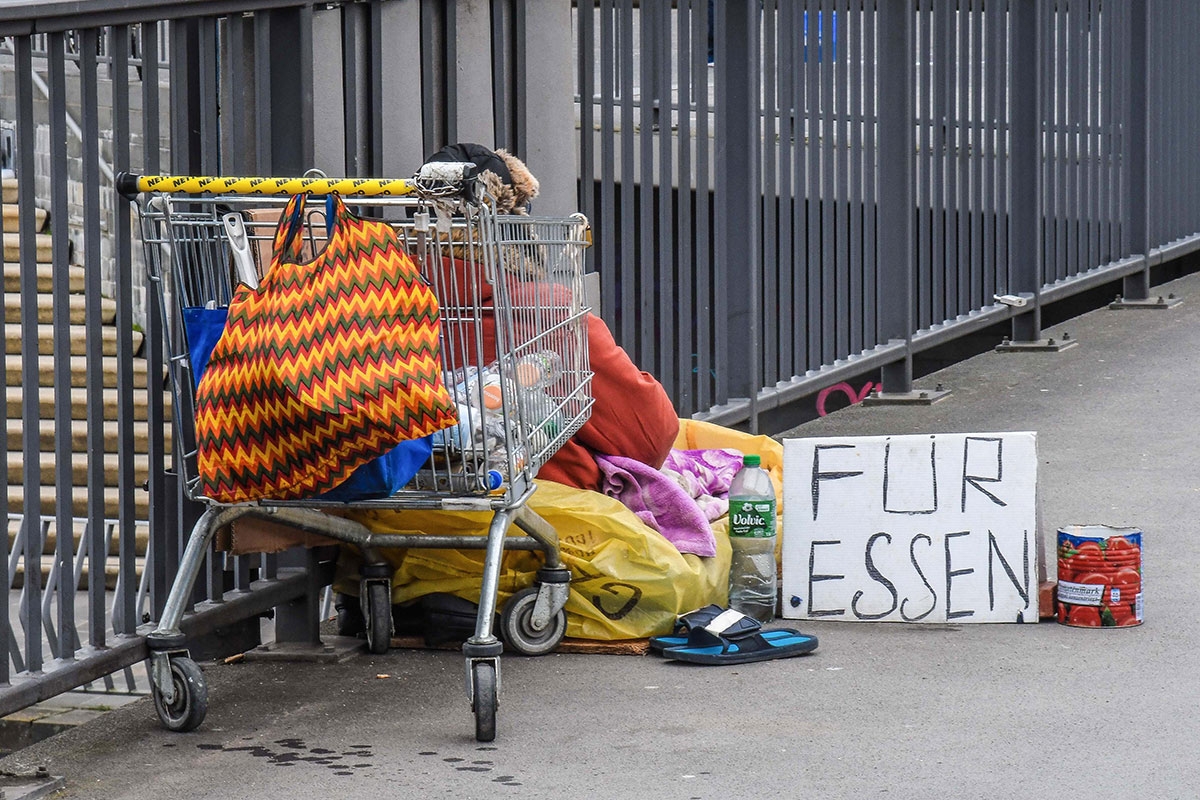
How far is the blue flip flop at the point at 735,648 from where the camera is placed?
4.38 m

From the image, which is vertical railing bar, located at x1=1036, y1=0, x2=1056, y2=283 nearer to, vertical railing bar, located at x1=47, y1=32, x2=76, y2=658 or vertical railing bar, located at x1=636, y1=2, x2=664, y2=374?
vertical railing bar, located at x1=636, y1=2, x2=664, y2=374

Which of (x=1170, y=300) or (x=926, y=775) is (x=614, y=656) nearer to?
(x=926, y=775)

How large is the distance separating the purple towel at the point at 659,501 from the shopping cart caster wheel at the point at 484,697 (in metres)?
1.10

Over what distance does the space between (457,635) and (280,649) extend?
1.58 ft

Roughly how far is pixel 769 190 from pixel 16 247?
21.2 feet

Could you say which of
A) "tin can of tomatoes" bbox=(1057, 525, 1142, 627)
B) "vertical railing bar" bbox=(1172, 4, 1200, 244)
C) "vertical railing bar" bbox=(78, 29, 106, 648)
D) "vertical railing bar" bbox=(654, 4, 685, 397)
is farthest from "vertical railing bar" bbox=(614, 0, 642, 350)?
"vertical railing bar" bbox=(1172, 4, 1200, 244)

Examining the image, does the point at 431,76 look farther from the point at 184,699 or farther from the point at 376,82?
the point at 184,699

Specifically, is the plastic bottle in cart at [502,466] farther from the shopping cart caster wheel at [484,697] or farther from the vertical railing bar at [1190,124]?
the vertical railing bar at [1190,124]

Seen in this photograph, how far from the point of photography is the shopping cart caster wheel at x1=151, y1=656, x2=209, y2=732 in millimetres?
3885

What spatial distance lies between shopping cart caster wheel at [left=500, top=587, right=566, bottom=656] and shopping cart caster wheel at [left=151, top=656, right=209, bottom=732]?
0.85 metres

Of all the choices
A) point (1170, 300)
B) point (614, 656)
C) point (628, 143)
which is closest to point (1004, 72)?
point (1170, 300)

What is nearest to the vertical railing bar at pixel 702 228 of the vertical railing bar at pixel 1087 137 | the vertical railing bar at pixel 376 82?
the vertical railing bar at pixel 376 82

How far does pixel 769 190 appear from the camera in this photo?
7.15 m

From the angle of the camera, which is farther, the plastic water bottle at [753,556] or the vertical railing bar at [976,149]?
the vertical railing bar at [976,149]
